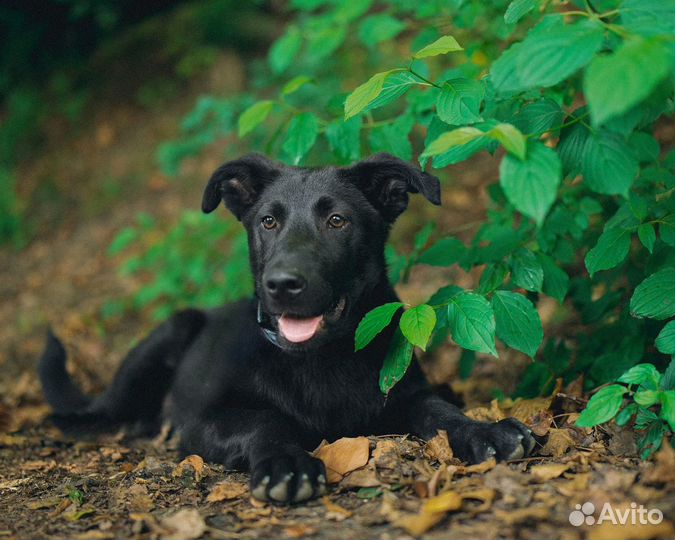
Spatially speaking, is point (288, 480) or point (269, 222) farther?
point (269, 222)

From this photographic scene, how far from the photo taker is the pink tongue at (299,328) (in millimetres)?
3172

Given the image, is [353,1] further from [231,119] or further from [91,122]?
[91,122]

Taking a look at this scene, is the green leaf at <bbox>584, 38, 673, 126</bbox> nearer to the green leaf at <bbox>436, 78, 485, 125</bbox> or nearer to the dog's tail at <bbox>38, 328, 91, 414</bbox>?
the green leaf at <bbox>436, 78, 485, 125</bbox>

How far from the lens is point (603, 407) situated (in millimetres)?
2432

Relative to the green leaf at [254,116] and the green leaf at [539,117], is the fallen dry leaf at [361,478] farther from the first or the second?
the green leaf at [254,116]

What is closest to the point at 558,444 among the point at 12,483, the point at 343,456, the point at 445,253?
the point at 343,456

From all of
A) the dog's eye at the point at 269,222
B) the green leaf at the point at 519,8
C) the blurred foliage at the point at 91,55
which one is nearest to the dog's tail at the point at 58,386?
the dog's eye at the point at 269,222

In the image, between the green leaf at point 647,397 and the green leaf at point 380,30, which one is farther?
the green leaf at point 380,30

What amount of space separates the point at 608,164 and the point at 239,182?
198cm

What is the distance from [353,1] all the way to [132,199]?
5669mm

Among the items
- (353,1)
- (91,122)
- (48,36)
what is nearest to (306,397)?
(353,1)

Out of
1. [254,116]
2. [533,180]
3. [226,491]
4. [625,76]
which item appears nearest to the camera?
[625,76]

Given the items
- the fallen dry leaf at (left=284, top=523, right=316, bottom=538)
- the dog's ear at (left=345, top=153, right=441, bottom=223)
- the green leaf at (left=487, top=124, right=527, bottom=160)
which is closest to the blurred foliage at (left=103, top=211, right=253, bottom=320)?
the dog's ear at (left=345, top=153, right=441, bottom=223)

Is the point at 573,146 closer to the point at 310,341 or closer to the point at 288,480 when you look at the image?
the point at 310,341
